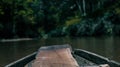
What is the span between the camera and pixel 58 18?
207ft

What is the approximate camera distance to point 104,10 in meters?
55.9

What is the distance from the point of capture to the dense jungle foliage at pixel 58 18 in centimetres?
5159

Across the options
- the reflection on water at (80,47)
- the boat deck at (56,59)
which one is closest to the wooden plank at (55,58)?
the boat deck at (56,59)

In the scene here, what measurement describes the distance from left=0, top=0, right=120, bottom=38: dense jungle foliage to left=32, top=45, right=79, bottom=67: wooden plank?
3793 cm

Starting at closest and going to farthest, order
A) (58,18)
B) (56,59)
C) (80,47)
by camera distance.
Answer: (56,59)
(80,47)
(58,18)

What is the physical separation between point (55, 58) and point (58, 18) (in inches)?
2087

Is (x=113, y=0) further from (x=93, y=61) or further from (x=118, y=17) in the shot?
(x=93, y=61)

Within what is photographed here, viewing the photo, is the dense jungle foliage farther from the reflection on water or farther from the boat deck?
the boat deck

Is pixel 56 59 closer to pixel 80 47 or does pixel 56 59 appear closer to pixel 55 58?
pixel 55 58

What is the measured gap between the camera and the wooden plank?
9.54m

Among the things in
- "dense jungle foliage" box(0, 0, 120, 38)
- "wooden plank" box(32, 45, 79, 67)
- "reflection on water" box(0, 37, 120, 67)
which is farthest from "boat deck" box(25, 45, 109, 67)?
"dense jungle foliage" box(0, 0, 120, 38)

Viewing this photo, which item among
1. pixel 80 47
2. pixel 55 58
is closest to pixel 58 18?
pixel 80 47

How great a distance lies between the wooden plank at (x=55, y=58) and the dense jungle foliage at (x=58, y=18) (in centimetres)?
3793

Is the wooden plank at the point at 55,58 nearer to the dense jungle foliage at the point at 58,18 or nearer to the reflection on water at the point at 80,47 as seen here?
the reflection on water at the point at 80,47
